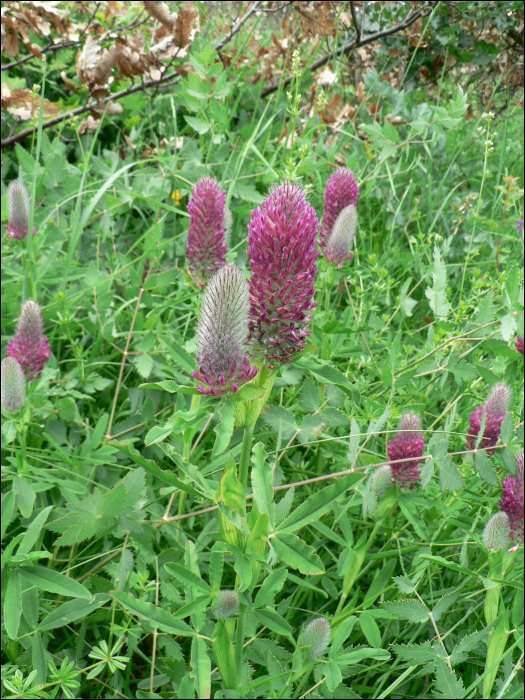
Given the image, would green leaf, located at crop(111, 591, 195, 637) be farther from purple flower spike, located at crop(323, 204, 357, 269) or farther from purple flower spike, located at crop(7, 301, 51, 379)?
purple flower spike, located at crop(323, 204, 357, 269)

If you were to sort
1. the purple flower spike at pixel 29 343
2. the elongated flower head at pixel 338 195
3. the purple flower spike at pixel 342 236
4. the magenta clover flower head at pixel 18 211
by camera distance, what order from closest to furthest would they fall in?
the purple flower spike at pixel 29 343, the purple flower spike at pixel 342 236, the magenta clover flower head at pixel 18 211, the elongated flower head at pixel 338 195

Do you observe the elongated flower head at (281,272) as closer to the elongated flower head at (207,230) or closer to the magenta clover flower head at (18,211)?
the elongated flower head at (207,230)

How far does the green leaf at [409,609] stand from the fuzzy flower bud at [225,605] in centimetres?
46

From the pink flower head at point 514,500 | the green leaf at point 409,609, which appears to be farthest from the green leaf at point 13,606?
the pink flower head at point 514,500

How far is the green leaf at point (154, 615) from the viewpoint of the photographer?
1234 mm

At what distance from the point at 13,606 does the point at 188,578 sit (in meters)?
0.43

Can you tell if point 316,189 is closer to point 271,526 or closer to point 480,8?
point 480,8

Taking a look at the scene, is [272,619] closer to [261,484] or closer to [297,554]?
[297,554]

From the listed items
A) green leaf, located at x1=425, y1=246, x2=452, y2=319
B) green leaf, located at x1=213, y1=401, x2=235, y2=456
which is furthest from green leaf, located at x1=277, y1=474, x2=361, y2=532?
green leaf, located at x1=425, y1=246, x2=452, y2=319

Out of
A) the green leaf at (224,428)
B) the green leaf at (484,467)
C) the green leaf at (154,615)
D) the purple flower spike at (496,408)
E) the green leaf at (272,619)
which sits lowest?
the green leaf at (154,615)

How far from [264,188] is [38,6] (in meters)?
1.69

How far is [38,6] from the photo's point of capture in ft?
10.9

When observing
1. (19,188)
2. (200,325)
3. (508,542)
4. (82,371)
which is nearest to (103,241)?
(19,188)

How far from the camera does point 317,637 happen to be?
1374 mm
